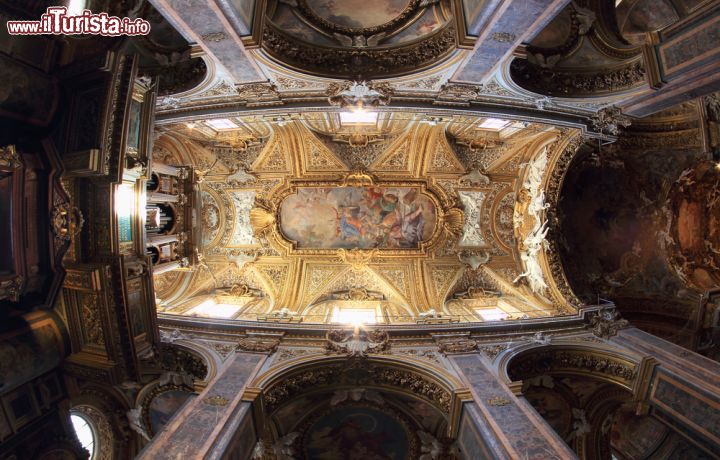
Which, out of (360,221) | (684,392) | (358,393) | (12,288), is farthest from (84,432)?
(684,392)

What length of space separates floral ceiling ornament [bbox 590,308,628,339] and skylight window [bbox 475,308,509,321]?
2.72 m

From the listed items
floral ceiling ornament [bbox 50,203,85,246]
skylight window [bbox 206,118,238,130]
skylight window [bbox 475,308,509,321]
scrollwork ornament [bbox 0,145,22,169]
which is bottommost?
skylight window [bbox 475,308,509,321]

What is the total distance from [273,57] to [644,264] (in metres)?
14.4

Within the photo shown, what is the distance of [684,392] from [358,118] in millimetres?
11646

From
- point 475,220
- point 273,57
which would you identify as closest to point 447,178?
point 475,220

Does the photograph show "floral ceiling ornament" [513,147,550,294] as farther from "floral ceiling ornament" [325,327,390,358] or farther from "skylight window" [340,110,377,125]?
"floral ceiling ornament" [325,327,390,358]

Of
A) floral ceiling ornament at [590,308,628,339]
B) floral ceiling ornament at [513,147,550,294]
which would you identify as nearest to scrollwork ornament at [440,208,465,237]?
floral ceiling ornament at [513,147,550,294]

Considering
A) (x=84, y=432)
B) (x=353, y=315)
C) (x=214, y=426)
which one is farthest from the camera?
(x=353, y=315)

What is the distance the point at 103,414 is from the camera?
9.58 meters

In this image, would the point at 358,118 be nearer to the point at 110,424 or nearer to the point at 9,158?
the point at 9,158

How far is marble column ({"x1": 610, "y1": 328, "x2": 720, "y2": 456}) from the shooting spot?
24.5 ft

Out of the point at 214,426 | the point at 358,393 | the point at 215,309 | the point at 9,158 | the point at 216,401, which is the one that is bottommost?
the point at 358,393

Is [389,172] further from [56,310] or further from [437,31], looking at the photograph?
[56,310]

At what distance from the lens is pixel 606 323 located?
1091cm
